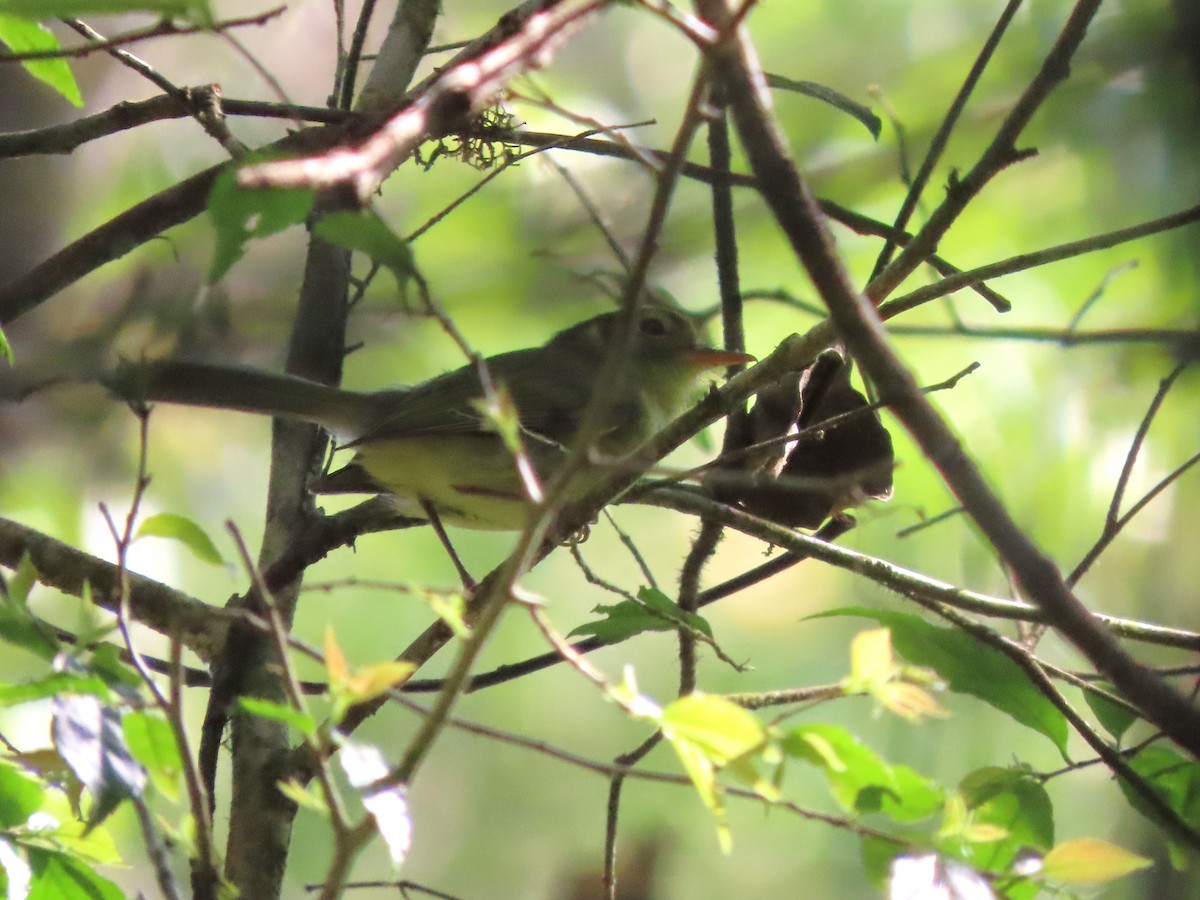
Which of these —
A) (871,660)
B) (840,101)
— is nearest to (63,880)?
(871,660)

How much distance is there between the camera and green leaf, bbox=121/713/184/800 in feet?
4.51

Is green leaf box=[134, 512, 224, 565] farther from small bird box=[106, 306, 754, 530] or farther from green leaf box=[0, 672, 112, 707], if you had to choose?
small bird box=[106, 306, 754, 530]

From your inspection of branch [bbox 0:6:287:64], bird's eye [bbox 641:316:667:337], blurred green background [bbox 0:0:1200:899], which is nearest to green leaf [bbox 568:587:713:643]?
branch [bbox 0:6:287:64]

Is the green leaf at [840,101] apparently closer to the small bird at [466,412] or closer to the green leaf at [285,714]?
the small bird at [466,412]

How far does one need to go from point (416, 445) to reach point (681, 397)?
0.91m

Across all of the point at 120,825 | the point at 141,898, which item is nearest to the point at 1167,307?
the point at 120,825

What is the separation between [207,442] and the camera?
6465 millimetres

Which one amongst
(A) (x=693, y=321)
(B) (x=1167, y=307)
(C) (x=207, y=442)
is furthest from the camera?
(C) (x=207, y=442)

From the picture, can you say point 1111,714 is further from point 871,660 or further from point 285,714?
point 285,714

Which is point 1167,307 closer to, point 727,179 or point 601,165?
point 601,165

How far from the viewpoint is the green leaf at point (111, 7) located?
4.19 ft

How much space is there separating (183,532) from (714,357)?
224 centimetres

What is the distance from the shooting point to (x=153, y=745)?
4.52ft

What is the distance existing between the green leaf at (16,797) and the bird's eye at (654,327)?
251cm
